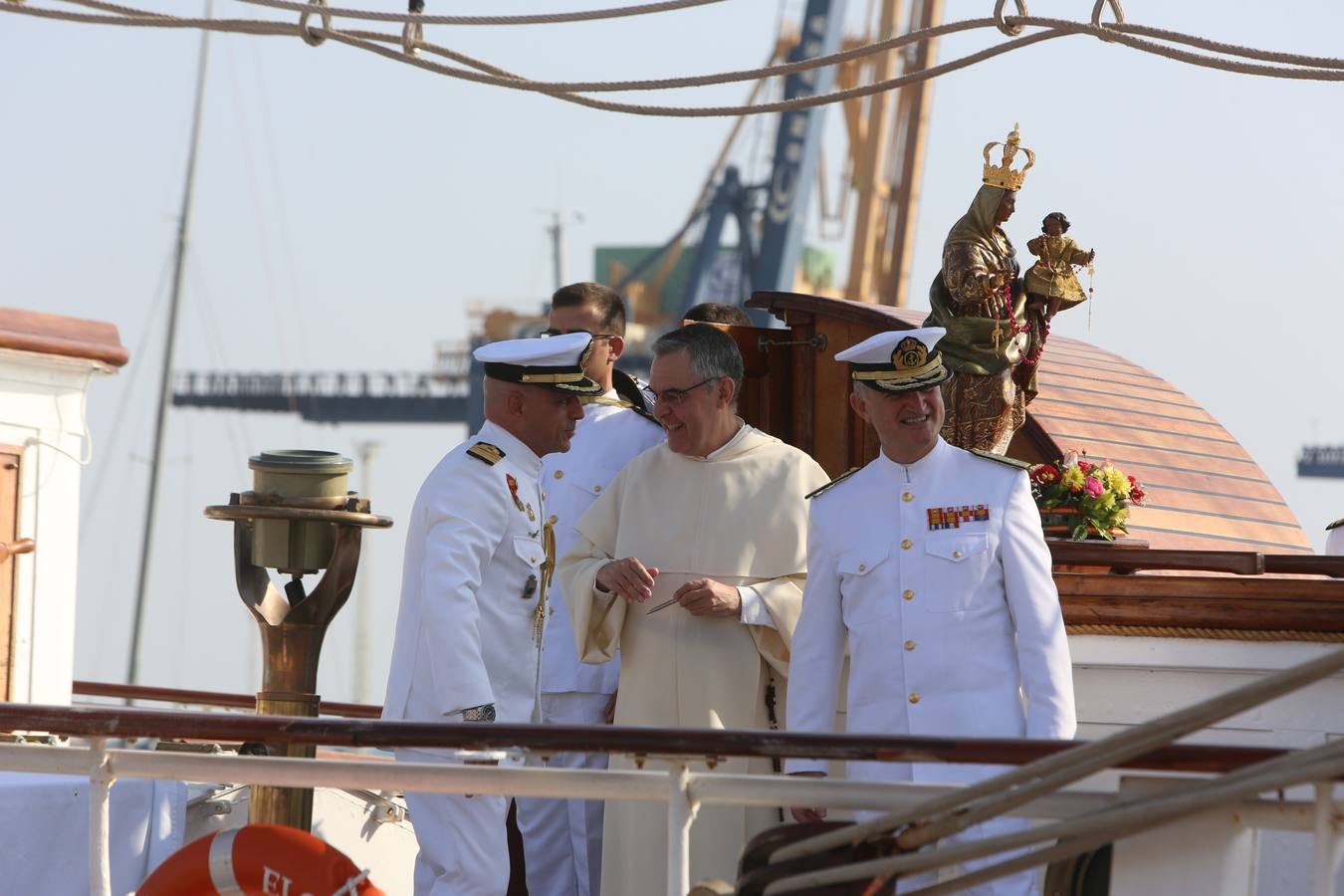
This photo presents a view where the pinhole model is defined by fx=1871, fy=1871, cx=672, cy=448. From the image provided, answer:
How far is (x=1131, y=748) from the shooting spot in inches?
100

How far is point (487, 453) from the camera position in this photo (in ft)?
13.0

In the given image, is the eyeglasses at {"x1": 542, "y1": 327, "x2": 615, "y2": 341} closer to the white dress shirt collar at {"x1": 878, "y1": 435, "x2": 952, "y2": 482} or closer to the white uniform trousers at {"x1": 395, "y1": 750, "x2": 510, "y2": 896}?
the white dress shirt collar at {"x1": 878, "y1": 435, "x2": 952, "y2": 482}

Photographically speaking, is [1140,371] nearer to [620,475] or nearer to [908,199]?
[620,475]

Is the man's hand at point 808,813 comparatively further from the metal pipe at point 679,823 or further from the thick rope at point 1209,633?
the thick rope at point 1209,633

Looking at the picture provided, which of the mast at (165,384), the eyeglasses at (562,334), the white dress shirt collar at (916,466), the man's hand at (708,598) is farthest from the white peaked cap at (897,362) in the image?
the mast at (165,384)

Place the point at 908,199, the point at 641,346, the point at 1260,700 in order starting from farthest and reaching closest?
the point at 641,346 < the point at 908,199 < the point at 1260,700

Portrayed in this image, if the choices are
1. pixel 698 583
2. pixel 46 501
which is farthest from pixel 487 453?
pixel 46 501

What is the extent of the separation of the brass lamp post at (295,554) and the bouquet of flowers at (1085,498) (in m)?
1.77

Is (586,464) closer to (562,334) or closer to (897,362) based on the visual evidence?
(562,334)

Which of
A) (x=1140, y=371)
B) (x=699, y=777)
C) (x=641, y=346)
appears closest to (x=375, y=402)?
(x=641, y=346)

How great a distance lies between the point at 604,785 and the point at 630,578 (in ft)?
3.37

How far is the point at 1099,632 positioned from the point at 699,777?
175 cm

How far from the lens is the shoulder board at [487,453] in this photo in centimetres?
395

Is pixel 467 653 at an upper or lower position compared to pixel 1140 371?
lower
